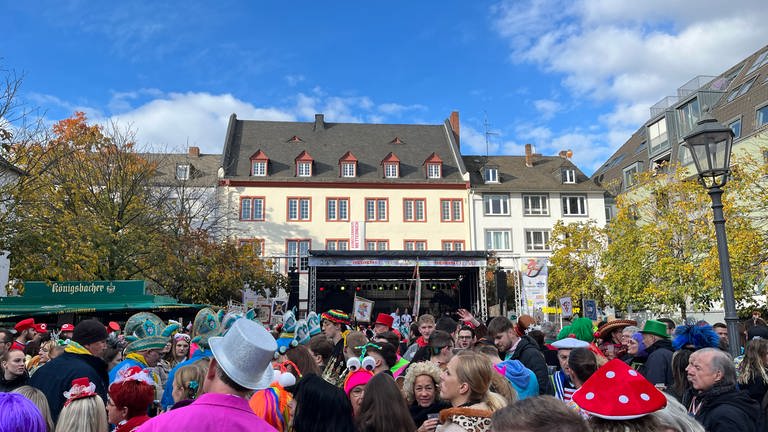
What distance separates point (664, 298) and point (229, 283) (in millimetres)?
20379

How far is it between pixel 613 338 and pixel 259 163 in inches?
1596

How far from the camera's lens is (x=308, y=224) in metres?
44.4

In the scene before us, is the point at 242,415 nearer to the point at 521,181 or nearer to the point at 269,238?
the point at 269,238

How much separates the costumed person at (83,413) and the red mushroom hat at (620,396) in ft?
9.47

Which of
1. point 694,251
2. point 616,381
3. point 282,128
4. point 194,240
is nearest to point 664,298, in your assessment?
point 694,251

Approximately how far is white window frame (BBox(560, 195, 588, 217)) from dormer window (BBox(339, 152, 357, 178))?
1699 cm

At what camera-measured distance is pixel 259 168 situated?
4566 centimetres

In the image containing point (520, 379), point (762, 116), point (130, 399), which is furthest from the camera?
point (762, 116)

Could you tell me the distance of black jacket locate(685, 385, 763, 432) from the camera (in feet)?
12.6

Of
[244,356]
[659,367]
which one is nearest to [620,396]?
[244,356]

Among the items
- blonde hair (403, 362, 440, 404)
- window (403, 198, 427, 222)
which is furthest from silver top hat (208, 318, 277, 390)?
window (403, 198, 427, 222)

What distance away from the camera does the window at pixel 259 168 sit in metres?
45.4

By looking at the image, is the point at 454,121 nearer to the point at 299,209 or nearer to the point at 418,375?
the point at 299,209

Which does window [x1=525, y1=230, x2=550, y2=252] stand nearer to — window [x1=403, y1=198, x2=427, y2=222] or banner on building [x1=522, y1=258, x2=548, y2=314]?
window [x1=403, y1=198, x2=427, y2=222]
